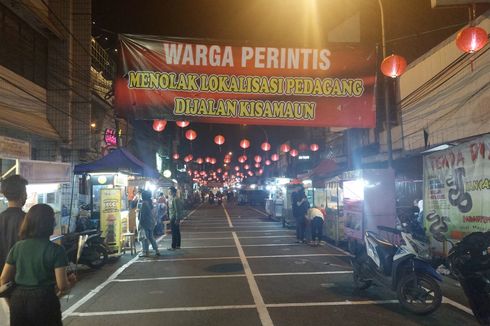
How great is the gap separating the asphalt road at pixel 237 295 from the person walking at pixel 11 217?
273 centimetres

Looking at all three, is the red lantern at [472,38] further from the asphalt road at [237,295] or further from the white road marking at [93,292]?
the white road marking at [93,292]

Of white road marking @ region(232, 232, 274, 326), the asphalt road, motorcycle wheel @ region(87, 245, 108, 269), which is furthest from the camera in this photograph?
motorcycle wheel @ region(87, 245, 108, 269)

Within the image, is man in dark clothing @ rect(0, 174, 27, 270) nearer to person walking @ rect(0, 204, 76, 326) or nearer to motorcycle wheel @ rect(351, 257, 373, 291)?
person walking @ rect(0, 204, 76, 326)

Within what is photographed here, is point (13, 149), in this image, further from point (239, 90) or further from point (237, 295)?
point (239, 90)

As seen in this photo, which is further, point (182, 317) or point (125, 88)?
point (125, 88)

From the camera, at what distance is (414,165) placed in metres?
16.5

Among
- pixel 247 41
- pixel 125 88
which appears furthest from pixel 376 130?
pixel 125 88

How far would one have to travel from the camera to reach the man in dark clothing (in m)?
4.48

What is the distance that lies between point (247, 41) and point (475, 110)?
6.28m

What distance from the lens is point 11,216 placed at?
4.52 m

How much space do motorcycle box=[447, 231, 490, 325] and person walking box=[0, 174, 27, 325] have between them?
5.64 m

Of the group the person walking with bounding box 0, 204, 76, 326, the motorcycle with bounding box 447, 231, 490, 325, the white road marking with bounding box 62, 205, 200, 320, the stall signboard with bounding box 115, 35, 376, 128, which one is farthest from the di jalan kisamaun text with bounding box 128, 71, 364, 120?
the person walking with bounding box 0, 204, 76, 326

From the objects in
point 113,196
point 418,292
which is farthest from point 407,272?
point 113,196

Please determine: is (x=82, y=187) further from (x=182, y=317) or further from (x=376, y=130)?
(x=376, y=130)
